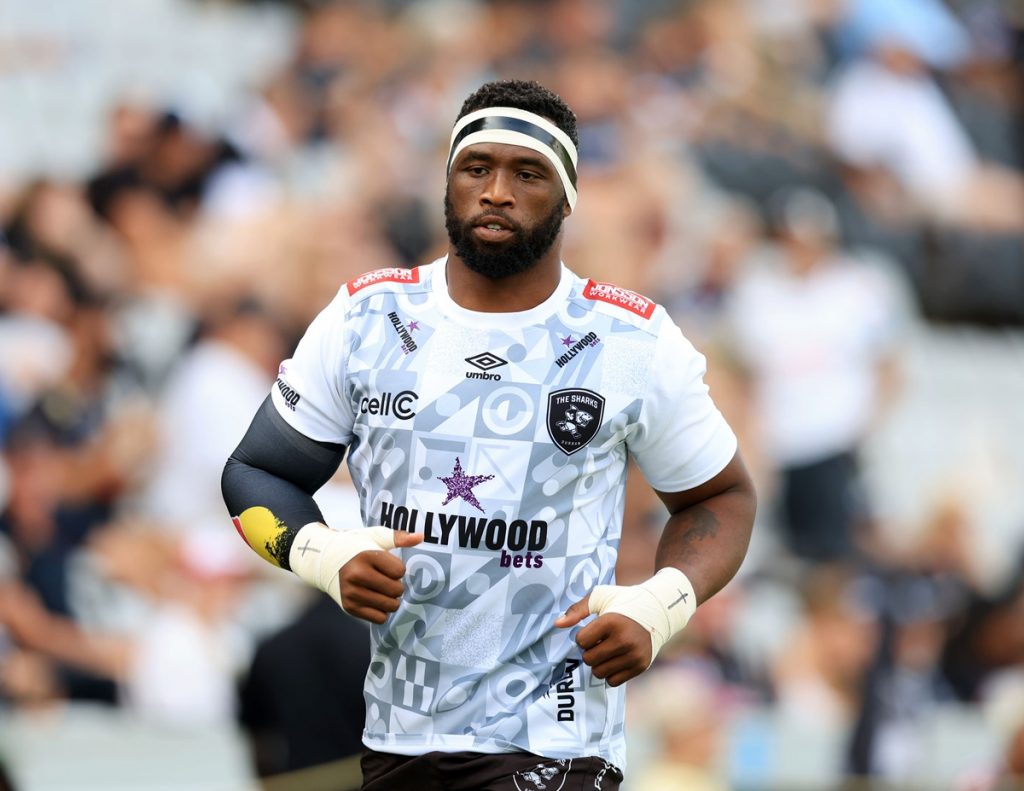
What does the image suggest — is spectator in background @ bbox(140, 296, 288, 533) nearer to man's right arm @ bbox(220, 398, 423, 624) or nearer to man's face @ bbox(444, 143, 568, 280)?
man's right arm @ bbox(220, 398, 423, 624)

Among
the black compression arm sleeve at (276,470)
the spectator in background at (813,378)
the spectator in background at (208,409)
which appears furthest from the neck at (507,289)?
the spectator in background at (813,378)

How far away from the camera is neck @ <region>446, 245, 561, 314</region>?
4008 millimetres

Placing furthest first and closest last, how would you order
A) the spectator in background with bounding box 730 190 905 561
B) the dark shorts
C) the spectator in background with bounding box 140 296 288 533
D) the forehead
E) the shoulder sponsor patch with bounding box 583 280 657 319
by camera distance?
1. the spectator in background with bounding box 730 190 905 561
2. the spectator in background with bounding box 140 296 288 533
3. the shoulder sponsor patch with bounding box 583 280 657 319
4. the forehead
5. the dark shorts

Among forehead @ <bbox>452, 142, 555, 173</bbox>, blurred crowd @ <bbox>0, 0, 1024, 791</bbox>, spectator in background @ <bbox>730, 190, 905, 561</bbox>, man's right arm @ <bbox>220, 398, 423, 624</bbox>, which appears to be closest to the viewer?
man's right arm @ <bbox>220, 398, 423, 624</bbox>

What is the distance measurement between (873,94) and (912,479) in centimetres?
303

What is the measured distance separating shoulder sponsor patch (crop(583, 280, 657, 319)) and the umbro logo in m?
0.28

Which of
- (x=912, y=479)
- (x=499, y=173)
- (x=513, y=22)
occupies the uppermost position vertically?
(x=513, y=22)

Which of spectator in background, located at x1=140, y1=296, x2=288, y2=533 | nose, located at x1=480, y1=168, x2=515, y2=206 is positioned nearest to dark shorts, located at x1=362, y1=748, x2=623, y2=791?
nose, located at x1=480, y1=168, x2=515, y2=206

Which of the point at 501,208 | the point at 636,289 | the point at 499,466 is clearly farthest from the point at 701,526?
the point at 636,289

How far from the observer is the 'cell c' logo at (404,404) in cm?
393

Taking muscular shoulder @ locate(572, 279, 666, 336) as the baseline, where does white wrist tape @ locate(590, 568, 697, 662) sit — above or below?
below

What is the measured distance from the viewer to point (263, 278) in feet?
31.2

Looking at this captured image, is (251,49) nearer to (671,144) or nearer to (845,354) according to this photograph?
(671,144)

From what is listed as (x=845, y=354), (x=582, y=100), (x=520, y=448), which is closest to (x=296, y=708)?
(x=520, y=448)
